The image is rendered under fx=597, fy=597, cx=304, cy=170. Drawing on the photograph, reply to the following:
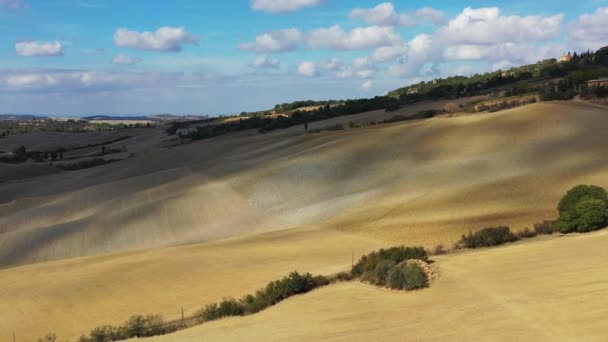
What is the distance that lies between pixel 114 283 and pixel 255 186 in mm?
20618

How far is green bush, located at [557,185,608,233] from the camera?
77.7ft

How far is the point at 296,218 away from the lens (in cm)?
3475

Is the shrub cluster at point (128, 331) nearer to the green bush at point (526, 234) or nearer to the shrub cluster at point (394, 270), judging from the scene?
the shrub cluster at point (394, 270)

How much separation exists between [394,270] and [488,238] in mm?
7721

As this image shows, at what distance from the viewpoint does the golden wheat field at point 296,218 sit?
18.0 meters

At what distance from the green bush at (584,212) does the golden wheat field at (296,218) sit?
2.31 metres

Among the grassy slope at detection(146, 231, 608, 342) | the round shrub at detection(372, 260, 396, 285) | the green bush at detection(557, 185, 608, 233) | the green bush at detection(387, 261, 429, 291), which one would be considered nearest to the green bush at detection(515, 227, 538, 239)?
the green bush at detection(557, 185, 608, 233)

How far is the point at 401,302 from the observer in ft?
52.1

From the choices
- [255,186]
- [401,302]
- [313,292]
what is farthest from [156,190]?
[401,302]

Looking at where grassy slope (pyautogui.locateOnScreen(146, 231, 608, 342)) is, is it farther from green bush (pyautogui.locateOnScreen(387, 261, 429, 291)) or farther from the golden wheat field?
green bush (pyautogui.locateOnScreen(387, 261, 429, 291))

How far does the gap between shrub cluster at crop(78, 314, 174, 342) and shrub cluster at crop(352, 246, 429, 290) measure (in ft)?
21.2

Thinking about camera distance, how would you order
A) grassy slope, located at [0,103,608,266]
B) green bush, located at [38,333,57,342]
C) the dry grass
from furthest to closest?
grassy slope, located at [0,103,608,266] → the dry grass → green bush, located at [38,333,57,342]

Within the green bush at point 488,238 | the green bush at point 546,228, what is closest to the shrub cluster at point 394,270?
the green bush at point 488,238

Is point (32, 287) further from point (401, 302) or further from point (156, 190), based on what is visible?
point (156, 190)
